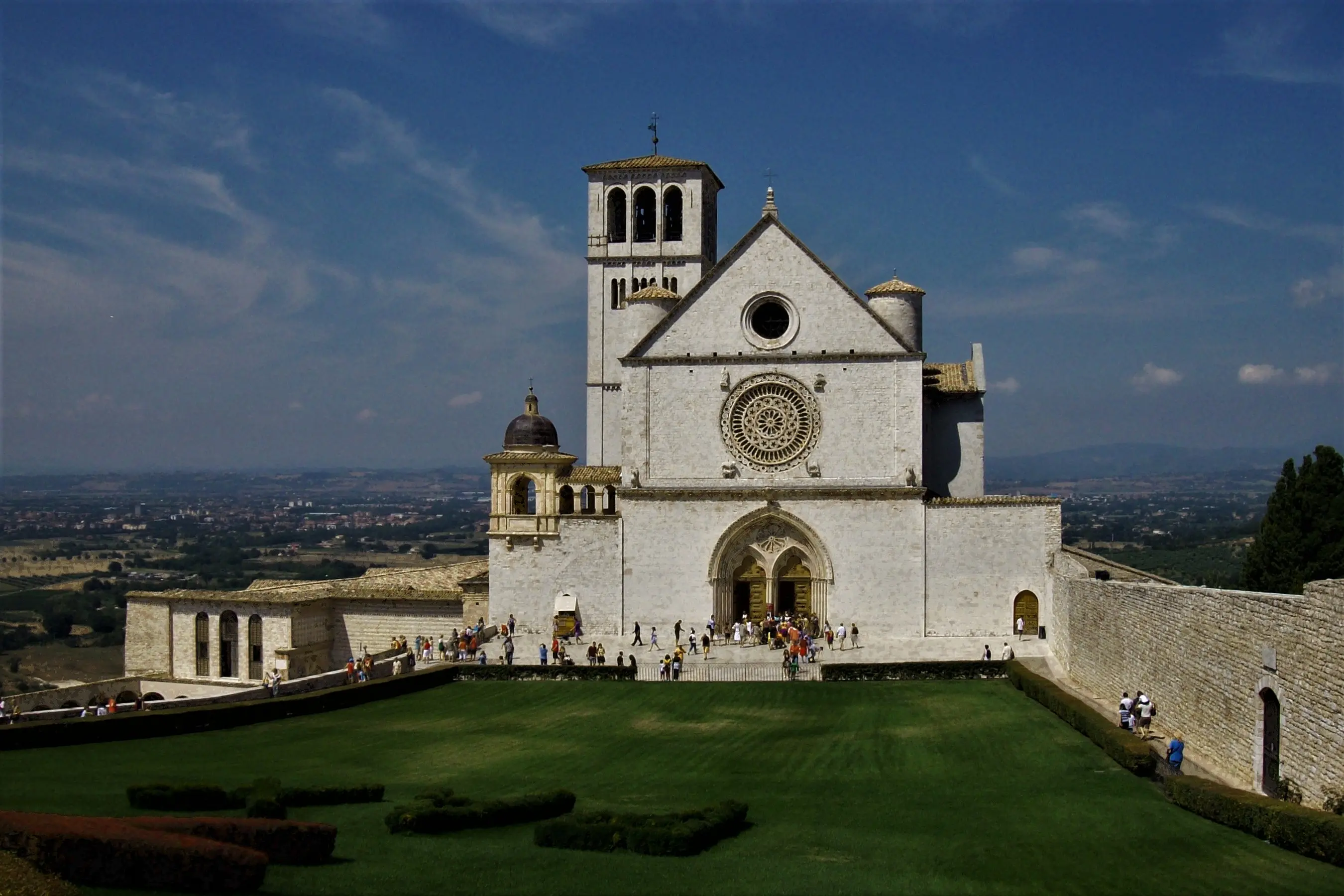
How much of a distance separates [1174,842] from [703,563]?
25736 mm

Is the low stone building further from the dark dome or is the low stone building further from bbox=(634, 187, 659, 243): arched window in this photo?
bbox=(634, 187, 659, 243): arched window

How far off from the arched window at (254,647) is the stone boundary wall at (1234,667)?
2740cm

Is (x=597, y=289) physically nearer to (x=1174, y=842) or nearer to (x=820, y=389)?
(x=820, y=389)

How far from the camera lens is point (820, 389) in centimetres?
4394

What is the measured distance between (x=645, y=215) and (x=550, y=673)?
2482 cm

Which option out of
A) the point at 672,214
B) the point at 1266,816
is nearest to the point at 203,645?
the point at 672,214

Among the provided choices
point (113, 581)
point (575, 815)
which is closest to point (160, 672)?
point (575, 815)

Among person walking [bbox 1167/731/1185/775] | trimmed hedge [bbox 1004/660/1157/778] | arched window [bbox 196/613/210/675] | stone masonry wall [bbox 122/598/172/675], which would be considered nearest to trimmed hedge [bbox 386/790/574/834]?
trimmed hedge [bbox 1004/660/1157/778]

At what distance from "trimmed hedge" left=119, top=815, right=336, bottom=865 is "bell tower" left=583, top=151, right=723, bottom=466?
39544 mm

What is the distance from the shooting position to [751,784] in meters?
24.6

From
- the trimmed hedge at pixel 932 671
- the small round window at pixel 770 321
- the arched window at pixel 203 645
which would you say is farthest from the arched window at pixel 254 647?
the trimmed hedge at pixel 932 671

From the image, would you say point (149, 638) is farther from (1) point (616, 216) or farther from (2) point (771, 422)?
(1) point (616, 216)

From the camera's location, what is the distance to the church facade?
4297cm

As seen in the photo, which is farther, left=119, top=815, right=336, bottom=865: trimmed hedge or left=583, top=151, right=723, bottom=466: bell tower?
left=583, top=151, right=723, bottom=466: bell tower
